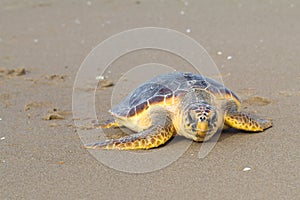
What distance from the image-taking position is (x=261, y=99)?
5234 mm

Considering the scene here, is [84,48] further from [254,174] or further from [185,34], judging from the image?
[254,174]

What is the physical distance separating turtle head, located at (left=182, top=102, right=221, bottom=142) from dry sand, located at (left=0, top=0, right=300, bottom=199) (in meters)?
0.12

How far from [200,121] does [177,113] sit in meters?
0.40

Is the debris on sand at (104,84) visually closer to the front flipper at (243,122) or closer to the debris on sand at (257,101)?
the debris on sand at (257,101)

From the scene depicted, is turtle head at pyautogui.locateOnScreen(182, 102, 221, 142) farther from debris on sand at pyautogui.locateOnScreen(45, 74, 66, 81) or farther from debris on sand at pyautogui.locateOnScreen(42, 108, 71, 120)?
debris on sand at pyautogui.locateOnScreen(45, 74, 66, 81)

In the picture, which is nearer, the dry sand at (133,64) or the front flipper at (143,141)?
the dry sand at (133,64)

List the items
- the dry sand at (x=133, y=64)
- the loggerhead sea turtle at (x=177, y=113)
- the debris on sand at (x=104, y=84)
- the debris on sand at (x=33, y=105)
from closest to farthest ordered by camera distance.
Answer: the dry sand at (x=133, y=64), the loggerhead sea turtle at (x=177, y=113), the debris on sand at (x=33, y=105), the debris on sand at (x=104, y=84)

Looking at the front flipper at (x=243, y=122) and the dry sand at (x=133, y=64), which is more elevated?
the front flipper at (x=243, y=122)

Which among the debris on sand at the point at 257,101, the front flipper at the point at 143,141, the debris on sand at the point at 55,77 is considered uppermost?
the front flipper at the point at 143,141

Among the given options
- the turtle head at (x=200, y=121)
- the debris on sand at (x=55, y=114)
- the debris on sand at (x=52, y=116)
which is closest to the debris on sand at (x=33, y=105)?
the debris on sand at (x=55, y=114)

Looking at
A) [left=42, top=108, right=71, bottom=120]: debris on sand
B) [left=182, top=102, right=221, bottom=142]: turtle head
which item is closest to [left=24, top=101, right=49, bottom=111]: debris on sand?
[left=42, top=108, right=71, bottom=120]: debris on sand

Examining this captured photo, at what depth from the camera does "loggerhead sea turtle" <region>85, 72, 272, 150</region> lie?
3.93 metres

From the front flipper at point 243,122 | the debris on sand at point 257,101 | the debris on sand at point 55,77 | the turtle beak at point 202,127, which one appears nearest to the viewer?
the turtle beak at point 202,127

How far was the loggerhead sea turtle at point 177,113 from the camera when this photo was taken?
3.93m
